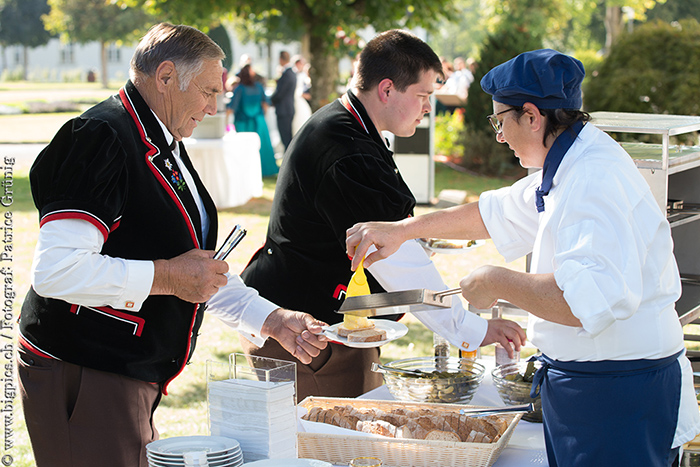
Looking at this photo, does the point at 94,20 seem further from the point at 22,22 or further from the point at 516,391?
the point at 516,391

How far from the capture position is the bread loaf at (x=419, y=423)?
201 centimetres

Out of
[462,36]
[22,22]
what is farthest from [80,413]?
[462,36]

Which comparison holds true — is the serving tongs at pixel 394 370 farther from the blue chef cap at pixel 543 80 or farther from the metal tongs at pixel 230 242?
the blue chef cap at pixel 543 80

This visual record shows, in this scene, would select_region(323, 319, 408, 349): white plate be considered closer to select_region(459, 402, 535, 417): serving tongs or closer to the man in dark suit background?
select_region(459, 402, 535, 417): serving tongs

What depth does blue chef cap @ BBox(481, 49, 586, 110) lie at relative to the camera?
1769 mm

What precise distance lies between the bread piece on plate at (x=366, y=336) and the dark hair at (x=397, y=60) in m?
0.96

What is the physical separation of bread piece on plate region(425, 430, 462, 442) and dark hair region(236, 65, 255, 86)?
10.4m

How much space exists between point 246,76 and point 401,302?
10.6 metres

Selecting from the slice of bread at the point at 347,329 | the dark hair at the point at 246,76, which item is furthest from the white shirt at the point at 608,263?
the dark hair at the point at 246,76

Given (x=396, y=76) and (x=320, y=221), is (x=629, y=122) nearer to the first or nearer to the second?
(x=396, y=76)

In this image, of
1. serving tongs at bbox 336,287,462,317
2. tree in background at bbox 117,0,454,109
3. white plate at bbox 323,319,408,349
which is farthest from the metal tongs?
tree in background at bbox 117,0,454,109

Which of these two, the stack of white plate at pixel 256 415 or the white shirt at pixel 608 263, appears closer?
the white shirt at pixel 608 263

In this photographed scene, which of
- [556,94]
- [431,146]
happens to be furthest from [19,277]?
[556,94]

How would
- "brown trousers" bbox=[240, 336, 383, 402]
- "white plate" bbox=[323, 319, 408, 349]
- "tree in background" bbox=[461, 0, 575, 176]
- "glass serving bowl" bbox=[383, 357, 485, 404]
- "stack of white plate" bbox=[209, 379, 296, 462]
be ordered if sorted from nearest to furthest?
"stack of white plate" bbox=[209, 379, 296, 462], "white plate" bbox=[323, 319, 408, 349], "glass serving bowl" bbox=[383, 357, 485, 404], "brown trousers" bbox=[240, 336, 383, 402], "tree in background" bbox=[461, 0, 575, 176]
